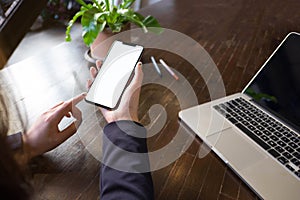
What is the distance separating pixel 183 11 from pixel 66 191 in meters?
1.12

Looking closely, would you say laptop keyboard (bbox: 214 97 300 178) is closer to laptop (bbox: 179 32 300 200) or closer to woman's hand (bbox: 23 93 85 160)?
laptop (bbox: 179 32 300 200)

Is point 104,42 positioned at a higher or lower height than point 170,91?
higher

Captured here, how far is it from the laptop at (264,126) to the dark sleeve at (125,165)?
16 centimetres

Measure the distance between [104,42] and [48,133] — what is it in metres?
0.33

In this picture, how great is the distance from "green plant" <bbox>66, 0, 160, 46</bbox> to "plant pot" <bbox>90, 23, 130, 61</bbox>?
0.01 metres

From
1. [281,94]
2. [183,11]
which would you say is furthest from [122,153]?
[183,11]

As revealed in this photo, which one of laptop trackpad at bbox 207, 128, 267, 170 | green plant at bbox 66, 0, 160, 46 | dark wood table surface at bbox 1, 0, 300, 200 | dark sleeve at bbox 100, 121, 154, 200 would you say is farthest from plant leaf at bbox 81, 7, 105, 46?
laptop trackpad at bbox 207, 128, 267, 170

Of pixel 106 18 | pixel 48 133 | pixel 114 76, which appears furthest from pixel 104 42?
pixel 48 133

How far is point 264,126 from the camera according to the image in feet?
1.90

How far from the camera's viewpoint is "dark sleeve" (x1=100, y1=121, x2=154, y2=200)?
0.42 m

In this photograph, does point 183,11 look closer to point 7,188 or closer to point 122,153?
point 122,153

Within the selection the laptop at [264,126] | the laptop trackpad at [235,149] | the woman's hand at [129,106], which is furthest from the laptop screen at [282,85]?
the woman's hand at [129,106]

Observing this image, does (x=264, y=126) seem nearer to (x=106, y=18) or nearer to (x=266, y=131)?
(x=266, y=131)

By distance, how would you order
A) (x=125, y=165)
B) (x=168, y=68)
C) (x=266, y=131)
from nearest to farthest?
(x=125, y=165) < (x=266, y=131) < (x=168, y=68)
